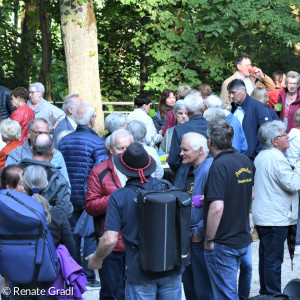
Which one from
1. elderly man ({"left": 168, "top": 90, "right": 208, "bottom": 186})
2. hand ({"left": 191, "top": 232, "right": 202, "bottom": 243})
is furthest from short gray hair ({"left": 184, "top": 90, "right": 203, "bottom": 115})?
hand ({"left": 191, "top": 232, "right": 202, "bottom": 243})

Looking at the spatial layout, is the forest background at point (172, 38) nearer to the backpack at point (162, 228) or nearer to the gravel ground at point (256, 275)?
the gravel ground at point (256, 275)

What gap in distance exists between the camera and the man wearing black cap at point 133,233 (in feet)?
15.6

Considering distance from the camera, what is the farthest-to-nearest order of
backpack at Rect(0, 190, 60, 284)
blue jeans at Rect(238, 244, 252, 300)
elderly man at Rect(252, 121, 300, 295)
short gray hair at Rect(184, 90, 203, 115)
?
short gray hair at Rect(184, 90, 203, 115) < elderly man at Rect(252, 121, 300, 295) < blue jeans at Rect(238, 244, 252, 300) < backpack at Rect(0, 190, 60, 284)

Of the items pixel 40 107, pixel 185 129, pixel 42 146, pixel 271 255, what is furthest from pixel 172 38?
pixel 42 146

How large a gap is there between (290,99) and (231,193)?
5.20 metres

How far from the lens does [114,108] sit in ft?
56.2

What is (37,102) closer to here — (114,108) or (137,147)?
(137,147)

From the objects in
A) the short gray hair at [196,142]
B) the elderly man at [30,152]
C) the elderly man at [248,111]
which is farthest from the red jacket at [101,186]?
the elderly man at [248,111]

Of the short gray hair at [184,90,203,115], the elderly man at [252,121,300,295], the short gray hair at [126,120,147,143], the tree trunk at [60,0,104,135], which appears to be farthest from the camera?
the tree trunk at [60,0,104,135]

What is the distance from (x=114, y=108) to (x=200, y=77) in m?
2.74

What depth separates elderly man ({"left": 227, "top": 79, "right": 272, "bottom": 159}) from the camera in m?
9.10

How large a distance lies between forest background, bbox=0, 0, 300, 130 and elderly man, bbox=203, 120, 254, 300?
6.65 metres

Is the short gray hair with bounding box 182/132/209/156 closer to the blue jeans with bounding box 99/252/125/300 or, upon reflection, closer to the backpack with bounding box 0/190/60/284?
the blue jeans with bounding box 99/252/125/300

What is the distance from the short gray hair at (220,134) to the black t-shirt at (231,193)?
0.07 m
